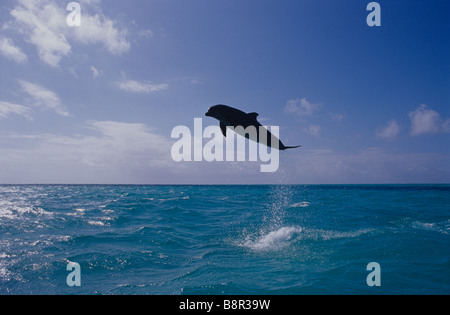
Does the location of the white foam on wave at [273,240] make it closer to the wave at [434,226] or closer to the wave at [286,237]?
the wave at [286,237]

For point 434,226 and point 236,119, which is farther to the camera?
point 434,226

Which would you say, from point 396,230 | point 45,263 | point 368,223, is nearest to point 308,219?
point 368,223

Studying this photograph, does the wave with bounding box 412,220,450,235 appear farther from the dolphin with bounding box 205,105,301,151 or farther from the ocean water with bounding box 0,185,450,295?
the dolphin with bounding box 205,105,301,151

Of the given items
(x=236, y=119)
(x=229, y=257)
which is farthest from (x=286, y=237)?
(x=236, y=119)

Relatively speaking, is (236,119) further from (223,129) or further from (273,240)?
(273,240)

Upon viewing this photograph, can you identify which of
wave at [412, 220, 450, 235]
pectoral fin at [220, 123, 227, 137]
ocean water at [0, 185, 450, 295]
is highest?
pectoral fin at [220, 123, 227, 137]

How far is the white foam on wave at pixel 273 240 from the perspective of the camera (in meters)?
11.7

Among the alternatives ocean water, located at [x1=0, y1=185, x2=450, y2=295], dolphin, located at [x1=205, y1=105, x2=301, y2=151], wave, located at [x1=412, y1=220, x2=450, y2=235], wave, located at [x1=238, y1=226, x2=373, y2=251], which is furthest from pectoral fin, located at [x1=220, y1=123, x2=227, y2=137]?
wave, located at [x1=412, y1=220, x2=450, y2=235]

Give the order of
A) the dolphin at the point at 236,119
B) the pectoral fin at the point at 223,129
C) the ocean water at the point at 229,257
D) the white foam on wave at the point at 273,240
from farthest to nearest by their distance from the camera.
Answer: the white foam on wave at the point at 273,240, the ocean water at the point at 229,257, the pectoral fin at the point at 223,129, the dolphin at the point at 236,119

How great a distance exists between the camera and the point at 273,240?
12789 millimetres

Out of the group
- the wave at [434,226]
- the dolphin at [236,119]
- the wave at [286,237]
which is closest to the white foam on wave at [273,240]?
the wave at [286,237]

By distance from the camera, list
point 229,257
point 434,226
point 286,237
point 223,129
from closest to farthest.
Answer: point 223,129 → point 229,257 → point 286,237 → point 434,226

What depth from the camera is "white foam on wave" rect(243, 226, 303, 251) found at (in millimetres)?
11680
